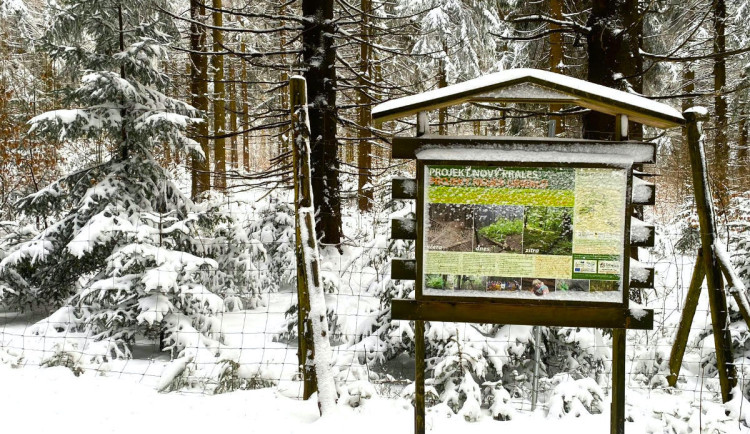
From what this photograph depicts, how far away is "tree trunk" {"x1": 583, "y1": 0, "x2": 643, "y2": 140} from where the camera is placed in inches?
231

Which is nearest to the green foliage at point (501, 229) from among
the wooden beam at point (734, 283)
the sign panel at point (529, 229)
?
the sign panel at point (529, 229)

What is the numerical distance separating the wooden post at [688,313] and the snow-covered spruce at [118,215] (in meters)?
4.52

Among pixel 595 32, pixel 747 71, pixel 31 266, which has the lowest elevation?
pixel 31 266

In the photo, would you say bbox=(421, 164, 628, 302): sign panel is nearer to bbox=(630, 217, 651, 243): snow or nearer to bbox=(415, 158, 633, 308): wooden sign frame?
bbox=(415, 158, 633, 308): wooden sign frame

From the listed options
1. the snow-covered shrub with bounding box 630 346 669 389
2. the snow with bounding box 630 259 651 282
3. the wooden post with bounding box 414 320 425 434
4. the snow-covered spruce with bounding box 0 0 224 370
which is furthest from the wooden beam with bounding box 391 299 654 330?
the snow-covered spruce with bounding box 0 0 224 370

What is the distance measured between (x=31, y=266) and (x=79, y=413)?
3706 millimetres

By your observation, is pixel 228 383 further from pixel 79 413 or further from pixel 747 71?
pixel 747 71

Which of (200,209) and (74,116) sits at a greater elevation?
(74,116)

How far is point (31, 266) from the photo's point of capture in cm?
689

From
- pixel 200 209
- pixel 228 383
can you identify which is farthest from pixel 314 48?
pixel 228 383

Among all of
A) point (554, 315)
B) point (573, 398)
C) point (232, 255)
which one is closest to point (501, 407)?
point (573, 398)

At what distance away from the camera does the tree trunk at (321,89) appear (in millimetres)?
7938

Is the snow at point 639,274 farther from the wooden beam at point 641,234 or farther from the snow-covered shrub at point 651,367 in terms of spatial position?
the snow-covered shrub at point 651,367

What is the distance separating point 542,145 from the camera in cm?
315
